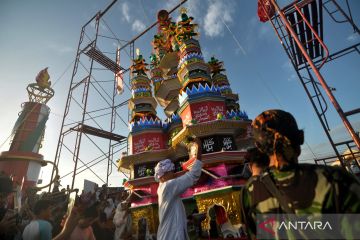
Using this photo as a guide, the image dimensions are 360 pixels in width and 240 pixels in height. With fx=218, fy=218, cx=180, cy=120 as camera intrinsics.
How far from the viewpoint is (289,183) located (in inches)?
57.9

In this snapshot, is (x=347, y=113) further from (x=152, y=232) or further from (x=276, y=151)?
(x=152, y=232)

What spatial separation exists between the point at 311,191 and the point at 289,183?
0.13 meters

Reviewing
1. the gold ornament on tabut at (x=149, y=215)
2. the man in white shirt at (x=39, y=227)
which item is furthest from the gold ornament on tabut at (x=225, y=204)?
the man in white shirt at (x=39, y=227)

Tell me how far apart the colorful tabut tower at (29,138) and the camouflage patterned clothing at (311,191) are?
2061 centimetres

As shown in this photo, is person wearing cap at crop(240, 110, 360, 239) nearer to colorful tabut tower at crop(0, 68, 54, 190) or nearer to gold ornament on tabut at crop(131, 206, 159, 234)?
gold ornament on tabut at crop(131, 206, 159, 234)

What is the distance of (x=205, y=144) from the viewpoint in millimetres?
11266

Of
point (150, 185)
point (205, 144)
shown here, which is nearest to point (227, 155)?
point (205, 144)

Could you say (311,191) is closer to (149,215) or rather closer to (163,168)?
(163,168)

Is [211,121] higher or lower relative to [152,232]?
higher

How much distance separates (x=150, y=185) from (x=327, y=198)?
12.9 m

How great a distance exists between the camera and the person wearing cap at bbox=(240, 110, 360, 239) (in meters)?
1.30

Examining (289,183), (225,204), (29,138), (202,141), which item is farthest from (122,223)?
(29,138)

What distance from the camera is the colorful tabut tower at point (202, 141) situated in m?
9.77

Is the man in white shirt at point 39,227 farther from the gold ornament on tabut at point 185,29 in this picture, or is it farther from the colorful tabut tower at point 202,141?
the gold ornament on tabut at point 185,29
